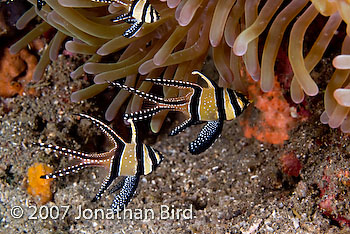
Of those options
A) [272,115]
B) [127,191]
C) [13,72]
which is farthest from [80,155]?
[13,72]

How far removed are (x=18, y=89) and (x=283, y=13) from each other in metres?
3.05

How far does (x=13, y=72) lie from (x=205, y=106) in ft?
8.46

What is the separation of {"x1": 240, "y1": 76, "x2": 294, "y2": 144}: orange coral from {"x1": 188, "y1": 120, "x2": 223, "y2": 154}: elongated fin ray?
1090 mm

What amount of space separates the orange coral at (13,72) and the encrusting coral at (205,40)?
0.31 meters

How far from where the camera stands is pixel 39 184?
354 centimetres

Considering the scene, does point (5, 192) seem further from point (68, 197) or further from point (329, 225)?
point (329, 225)

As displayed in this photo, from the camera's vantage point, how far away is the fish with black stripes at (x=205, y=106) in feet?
8.49

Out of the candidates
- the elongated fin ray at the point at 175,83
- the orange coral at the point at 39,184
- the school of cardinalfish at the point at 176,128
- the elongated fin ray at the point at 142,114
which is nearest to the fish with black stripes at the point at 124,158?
the school of cardinalfish at the point at 176,128

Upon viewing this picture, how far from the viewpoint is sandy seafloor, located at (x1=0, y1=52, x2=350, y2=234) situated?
9.19 ft

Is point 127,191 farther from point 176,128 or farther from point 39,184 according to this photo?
point 39,184

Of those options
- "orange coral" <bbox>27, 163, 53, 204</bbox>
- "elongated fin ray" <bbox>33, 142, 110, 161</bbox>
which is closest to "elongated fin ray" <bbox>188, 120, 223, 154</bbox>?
"elongated fin ray" <bbox>33, 142, 110, 161</bbox>

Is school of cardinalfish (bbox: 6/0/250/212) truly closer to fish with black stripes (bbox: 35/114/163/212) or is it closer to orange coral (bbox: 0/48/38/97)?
fish with black stripes (bbox: 35/114/163/212)

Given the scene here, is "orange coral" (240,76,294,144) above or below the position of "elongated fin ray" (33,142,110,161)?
below

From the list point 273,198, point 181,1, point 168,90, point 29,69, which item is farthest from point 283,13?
point 29,69
